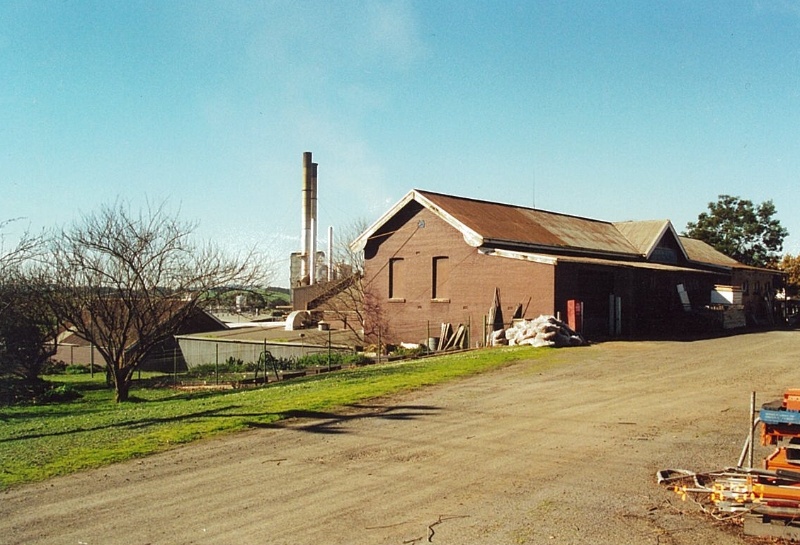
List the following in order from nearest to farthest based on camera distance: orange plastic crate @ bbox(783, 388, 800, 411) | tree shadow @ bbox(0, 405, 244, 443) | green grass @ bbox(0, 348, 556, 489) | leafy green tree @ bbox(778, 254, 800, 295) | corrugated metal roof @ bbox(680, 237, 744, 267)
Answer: orange plastic crate @ bbox(783, 388, 800, 411), green grass @ bbox(0, 348, 556, 489), tree shadow @ bbox(0, 405, 244, 443), corrugated metal roof @ bbox(680, 237, 744, 267), leafy green tree @ bbox(778, 254, 800, 295)

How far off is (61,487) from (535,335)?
1811 centimetres

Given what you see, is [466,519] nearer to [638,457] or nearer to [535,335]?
[638,457]

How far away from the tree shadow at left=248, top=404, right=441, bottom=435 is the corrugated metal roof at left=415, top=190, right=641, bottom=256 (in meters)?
16.1

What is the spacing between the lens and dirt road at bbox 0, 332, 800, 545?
6.68 meters

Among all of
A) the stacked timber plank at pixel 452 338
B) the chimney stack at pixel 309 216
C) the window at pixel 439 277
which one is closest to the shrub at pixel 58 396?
the stacked timber plank at pixel 452 338

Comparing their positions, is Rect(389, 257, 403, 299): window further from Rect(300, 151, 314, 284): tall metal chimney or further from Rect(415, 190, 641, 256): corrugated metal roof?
Rect(300, 151, 314, 284): tall metal chimney

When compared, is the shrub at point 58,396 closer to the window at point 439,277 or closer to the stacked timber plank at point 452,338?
the stacked timber plank at point 452,338

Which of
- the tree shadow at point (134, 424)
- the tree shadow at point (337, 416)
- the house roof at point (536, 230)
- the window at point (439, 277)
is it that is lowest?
the tree shadow at point (134, 424)

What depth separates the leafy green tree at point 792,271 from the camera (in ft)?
193

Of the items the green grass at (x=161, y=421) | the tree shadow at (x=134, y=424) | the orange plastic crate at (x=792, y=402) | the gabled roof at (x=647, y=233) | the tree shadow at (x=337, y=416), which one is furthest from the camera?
the gabled roof at (x=647, y=233)

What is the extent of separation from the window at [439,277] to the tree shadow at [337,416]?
17.2 m

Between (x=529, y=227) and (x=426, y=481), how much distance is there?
25.5 meters

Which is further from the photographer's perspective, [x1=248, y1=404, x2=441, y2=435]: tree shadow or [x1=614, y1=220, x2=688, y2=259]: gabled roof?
[x1=614, y1=220, x2=688, y2=259]: gabled roof

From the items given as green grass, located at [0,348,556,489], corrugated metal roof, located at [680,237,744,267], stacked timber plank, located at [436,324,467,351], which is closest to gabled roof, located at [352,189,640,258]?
stacked timber plank, located at [436,324,467,351]
